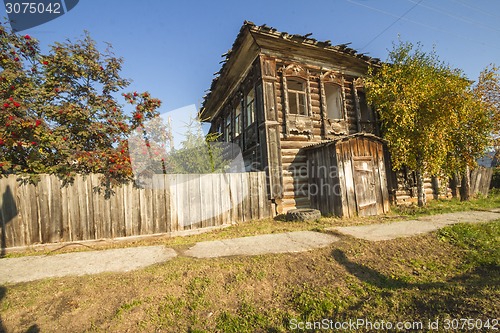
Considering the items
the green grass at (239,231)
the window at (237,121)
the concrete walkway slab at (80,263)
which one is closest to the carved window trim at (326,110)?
the green grass at (239,231)

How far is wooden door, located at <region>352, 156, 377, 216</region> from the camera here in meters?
8.05

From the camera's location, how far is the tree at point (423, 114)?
9078 millimetres

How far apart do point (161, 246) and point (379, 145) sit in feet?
28.4

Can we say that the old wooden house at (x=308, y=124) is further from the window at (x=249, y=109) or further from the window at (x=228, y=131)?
the window at (x=228, y=131)

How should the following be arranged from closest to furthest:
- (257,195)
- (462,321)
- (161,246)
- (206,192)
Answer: (462,321) → (161,246) → (206,192) → (257,195)

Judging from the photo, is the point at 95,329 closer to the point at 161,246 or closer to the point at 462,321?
the point at 161,246

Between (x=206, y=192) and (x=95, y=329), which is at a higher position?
(x=206, y=192)

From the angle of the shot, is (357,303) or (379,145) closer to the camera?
(357,303)

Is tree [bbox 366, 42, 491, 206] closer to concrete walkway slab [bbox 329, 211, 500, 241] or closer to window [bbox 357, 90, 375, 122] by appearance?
window [bbox 357, 90, 375, 122]

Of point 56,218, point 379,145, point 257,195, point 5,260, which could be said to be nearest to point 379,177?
point 379,145

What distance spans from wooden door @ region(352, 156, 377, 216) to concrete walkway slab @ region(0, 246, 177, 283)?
6592 mm

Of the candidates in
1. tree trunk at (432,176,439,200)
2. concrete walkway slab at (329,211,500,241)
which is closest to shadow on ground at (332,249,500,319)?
concrete walkway slab at (329,211,500,241)

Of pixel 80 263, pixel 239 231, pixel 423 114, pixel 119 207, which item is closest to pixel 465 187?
pixel 423 114

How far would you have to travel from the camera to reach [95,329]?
2395 millimetres
